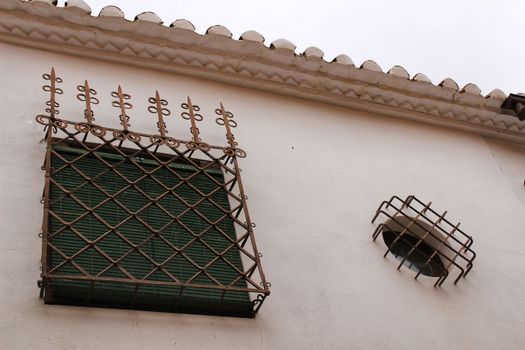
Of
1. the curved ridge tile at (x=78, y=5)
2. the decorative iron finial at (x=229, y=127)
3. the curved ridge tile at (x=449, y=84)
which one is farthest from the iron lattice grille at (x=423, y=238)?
the curved ridge tile at (x=78, y=5)

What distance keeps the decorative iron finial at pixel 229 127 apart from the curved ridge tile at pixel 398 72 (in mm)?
1369

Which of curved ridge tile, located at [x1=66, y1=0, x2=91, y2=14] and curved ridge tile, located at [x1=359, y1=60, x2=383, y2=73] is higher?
curved ridge tile, located at [x1=359, y1=60, x2=383, y2=73]

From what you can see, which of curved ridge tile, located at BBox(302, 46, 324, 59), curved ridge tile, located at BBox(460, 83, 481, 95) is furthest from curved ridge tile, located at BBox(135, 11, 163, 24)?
curved ridge tile, located at BBox(460, 83, 481, 95)

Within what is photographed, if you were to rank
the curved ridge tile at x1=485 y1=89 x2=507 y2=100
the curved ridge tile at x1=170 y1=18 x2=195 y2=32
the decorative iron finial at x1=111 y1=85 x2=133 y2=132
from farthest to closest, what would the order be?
the curved ridge tile at x1=485 y1=89 x2=507 y2=100 < the curved ridge tile at x1=170 y1=18 x2=195 y2=32 < the decorative iron finial at x1=111 y1=85 x2=133 y2=132

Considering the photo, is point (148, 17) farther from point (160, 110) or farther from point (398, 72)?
point (398, 72)

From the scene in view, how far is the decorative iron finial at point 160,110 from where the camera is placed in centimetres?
439

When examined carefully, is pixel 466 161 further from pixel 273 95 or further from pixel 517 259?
pixel 273 95

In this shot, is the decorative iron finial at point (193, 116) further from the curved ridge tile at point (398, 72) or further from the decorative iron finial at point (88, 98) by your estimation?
the curved ridge tile at point (398, 72)

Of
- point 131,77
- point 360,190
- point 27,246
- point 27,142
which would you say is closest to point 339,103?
point 360,190

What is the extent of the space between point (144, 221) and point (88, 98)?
2.82 feet

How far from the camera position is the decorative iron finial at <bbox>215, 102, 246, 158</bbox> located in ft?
14.9

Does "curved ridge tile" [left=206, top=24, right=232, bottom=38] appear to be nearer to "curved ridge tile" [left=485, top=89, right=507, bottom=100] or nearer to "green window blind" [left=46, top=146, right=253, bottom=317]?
"green window blind" [left=46, top=146, right=253, bottom=317]

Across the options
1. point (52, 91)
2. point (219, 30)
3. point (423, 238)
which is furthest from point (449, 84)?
point (52, 91)

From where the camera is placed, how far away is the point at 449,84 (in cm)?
575
